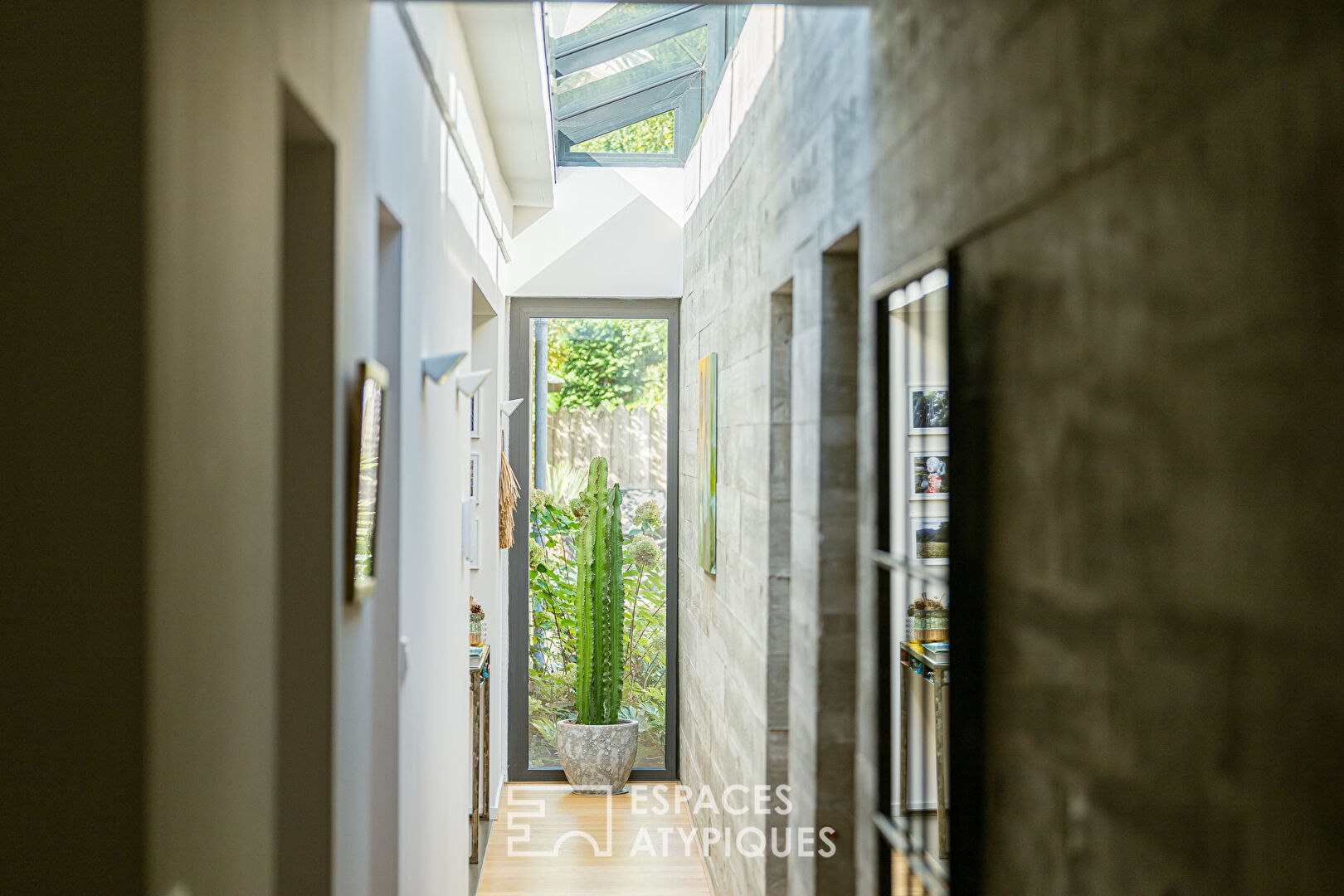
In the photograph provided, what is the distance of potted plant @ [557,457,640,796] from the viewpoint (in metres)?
5.21

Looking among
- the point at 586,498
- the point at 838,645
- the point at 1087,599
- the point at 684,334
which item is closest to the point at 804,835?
the point at 838,645

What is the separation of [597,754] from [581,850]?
72 centimetres

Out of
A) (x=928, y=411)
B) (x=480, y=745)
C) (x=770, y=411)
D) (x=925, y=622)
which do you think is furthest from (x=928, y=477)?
(x=480, y=745)

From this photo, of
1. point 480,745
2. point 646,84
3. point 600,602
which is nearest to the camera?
point 480,745

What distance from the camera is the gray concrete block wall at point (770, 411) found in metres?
2.32

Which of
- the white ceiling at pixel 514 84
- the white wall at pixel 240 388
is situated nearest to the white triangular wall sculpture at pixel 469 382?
the white wall at pixel 240 388

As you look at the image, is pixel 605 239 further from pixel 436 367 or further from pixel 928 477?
pixel 928 477

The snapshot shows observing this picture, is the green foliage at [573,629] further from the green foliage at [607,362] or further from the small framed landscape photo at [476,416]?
the small framed landscape photo at [476,416]

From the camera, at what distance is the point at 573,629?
556cm

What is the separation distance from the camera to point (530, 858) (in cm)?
451

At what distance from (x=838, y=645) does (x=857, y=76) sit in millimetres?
1236

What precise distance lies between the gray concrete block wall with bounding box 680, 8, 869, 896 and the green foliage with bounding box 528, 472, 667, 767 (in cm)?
98

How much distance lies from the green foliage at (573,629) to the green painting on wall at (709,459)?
3.60ft

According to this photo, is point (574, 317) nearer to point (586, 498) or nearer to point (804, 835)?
point (586, 498)
